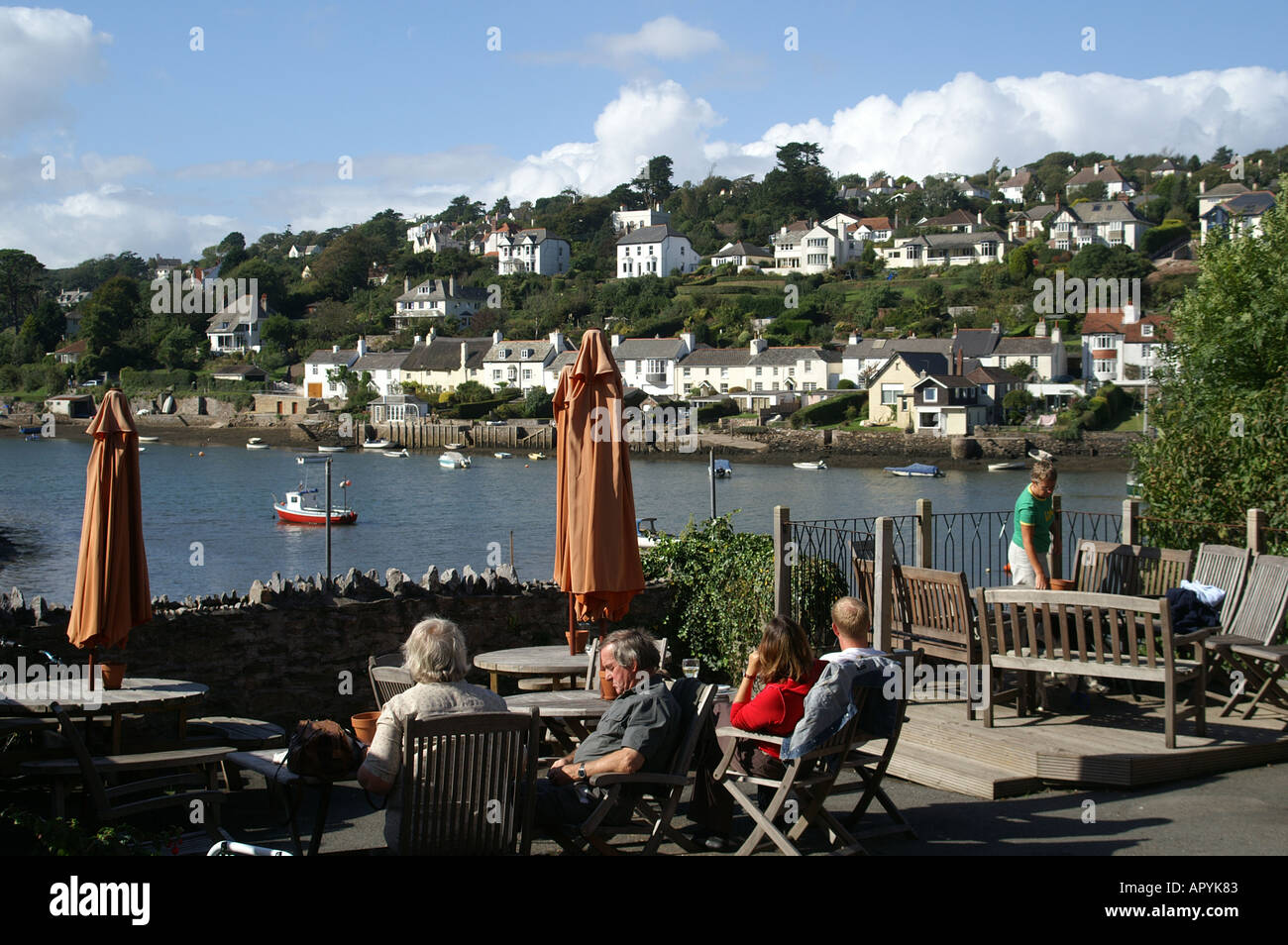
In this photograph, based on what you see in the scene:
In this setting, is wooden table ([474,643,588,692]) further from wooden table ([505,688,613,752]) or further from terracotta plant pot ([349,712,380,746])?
terracotta plant pot ([349,712,380,746])

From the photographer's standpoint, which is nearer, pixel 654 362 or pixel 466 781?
pixel 466 781

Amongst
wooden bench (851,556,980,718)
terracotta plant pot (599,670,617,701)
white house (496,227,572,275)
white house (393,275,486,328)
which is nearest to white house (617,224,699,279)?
white house (496,227,572,275)

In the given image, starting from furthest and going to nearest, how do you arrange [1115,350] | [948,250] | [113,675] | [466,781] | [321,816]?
1. [948,250]
2. [1115,350]
3. [113,675]
4. [321,816]
5. [466,781]

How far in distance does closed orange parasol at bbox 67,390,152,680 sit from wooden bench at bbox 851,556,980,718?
5.18 metres

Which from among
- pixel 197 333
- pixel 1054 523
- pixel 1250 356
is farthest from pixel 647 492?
pixel 197 333

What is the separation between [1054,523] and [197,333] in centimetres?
13818

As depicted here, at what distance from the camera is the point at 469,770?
4.75m

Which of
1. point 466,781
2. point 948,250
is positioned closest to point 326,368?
point 948,250

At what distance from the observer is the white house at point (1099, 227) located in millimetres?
136750

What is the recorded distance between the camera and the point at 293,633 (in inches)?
355

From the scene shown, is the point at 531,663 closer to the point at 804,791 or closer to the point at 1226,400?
the point at 804,791

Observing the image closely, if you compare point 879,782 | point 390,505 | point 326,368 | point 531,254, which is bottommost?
point 390,505

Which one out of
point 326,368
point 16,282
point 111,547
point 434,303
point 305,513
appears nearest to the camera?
point 111,547

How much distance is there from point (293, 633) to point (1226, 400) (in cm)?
1130
